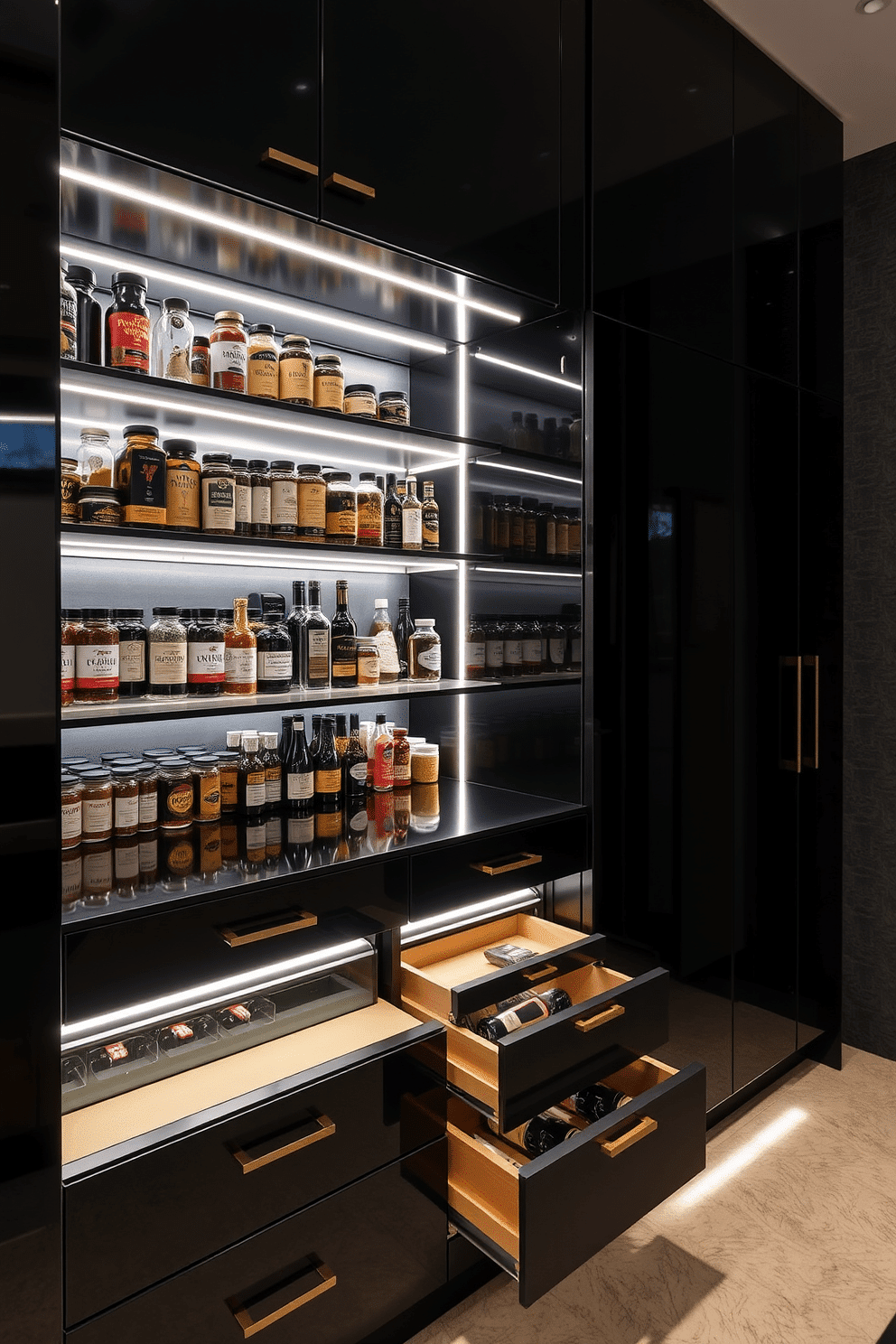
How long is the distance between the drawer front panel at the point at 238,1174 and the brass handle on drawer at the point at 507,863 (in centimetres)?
36

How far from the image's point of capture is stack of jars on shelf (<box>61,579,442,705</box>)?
144 centimetres

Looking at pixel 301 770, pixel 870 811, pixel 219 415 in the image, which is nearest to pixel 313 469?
pixel 219 415

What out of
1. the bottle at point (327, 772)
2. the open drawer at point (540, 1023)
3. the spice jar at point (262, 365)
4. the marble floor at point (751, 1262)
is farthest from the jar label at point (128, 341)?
the marble floor at point (751, 1262)

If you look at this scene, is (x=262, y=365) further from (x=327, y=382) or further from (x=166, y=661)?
(x=166, y=661)

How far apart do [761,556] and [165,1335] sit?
226cm

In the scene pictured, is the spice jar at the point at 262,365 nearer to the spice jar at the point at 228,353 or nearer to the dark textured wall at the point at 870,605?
the spice jar at the point at 228,353

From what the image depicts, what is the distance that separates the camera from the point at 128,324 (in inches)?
57.5

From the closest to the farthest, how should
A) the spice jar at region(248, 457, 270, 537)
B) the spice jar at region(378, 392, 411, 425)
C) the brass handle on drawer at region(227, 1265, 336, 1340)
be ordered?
the brass handle on drawer at region(227, 1265, 336, 1340)
the spice jar at region(248, 457, 270, 537)
the spice jar at region(378, 392, 411, 425)

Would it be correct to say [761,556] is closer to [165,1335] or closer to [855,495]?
[855,495]

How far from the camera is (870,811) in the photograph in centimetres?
284

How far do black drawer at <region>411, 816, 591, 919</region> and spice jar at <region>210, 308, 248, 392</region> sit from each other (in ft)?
3.32

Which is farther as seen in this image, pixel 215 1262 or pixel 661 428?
pixel 661 428

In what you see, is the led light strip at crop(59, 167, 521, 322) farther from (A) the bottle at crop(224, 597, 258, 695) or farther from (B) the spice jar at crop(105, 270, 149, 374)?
(A) the bottle at crop(224, 597, 258, 695)

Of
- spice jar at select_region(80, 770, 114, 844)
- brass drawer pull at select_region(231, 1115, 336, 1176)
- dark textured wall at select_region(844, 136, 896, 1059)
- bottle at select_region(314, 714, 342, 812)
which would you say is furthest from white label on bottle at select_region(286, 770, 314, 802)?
dark textured wall at select_region(844, 136, 896, 1059)
